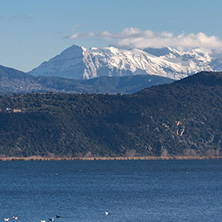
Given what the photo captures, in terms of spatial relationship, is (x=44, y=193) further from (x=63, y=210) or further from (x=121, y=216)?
(x=121, y=216)

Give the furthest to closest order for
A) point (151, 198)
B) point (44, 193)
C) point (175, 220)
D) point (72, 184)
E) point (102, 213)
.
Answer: point (72, 184)
point (44, 193)
point (151, 198)
point (102, 213)
point (175, 220)

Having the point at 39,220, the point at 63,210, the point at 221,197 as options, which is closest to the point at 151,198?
the point at 221,197

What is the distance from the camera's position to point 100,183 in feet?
648

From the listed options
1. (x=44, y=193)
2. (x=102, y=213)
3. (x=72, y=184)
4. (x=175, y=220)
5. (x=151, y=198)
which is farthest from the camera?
(x=72, y=184)

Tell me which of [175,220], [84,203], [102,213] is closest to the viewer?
[175,220]

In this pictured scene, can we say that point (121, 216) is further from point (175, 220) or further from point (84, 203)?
point (84, 203)

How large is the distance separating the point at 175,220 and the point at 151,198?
3581 centimetres

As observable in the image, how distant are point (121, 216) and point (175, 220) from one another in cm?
1028

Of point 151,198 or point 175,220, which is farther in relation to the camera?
point 151,198

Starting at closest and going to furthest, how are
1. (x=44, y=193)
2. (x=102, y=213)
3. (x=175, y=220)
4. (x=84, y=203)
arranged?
(x=175, y=220)
(x=102, y=213)
(x=84, y=203)
(x=44, y=193)

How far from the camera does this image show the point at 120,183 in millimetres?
196500

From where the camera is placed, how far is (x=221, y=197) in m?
154

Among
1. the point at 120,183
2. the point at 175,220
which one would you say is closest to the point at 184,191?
the point at 120,183

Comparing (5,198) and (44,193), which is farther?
(44,193)
